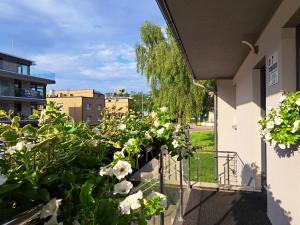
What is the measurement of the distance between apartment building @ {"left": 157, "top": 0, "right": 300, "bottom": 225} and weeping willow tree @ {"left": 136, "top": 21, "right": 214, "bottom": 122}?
820 cm

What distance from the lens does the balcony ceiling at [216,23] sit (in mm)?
2861

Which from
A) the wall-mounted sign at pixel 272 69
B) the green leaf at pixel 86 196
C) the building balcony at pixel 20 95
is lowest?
the green leaf at pixel 86 196

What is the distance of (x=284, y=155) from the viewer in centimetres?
275

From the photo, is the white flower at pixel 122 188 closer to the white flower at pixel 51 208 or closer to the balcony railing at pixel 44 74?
the white flower at pixel 51 208

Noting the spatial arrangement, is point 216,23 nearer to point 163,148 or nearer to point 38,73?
point 163,148

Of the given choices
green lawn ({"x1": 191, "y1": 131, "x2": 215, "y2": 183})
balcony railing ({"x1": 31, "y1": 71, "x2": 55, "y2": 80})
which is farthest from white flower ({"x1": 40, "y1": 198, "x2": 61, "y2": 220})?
balcony railing ({"x1": 31, "y1": 71, "x2": 55, "y2": 80})

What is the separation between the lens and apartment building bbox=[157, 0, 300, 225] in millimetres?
2650

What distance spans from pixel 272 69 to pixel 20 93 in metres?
Answer: 29.1

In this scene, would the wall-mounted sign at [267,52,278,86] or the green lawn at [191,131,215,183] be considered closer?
the wall-mounted sign at [267,52,278,86]

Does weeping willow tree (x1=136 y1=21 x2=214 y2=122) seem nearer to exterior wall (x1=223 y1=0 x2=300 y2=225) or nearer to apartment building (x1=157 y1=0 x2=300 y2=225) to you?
apartment building (x1=157 y1=0 x2=300 y2=225)

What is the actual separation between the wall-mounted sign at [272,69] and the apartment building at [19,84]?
996 inches

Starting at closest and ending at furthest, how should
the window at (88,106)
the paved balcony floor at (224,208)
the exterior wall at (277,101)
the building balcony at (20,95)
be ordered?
the exterior wall at (277,101) → the paved balcony floor at (224,208) → the building balcony at (20,95) → the window at (88,106)

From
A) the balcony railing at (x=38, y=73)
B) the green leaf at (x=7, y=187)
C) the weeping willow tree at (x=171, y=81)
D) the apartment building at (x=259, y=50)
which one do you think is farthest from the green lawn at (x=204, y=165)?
the balcony railing at (x=38, y=73)

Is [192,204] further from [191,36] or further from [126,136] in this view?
A: [126,136]
